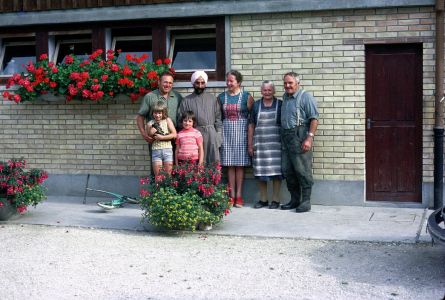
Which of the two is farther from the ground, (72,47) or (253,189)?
(72,47)

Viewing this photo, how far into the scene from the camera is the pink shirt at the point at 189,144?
950 centimetres

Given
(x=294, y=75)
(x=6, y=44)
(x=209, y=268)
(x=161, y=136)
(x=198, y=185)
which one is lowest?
(x=209, y=268)

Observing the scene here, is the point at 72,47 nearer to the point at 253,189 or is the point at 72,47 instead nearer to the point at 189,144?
the point at 189,144

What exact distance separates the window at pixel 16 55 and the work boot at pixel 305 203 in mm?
5157

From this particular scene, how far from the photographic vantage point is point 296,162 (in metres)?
9.59

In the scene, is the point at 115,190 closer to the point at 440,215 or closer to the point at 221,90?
the point at 221,90

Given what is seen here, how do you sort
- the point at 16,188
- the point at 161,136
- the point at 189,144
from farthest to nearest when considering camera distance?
the point at 161,136
the point at 189,144
the point at 16,188

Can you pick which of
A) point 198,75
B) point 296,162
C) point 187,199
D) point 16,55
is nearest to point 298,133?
point 296,162

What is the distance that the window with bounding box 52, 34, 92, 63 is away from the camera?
11.4m

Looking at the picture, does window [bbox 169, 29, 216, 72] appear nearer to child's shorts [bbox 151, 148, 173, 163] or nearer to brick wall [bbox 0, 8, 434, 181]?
brick wall [bbox 0, 8, 434, 181]

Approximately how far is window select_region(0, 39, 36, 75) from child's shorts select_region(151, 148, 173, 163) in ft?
10.8

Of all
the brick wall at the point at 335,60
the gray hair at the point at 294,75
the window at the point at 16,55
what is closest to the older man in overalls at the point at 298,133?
the gray hair at the point at 294,75

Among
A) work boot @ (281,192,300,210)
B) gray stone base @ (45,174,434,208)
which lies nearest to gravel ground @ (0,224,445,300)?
work boot @ (281,192,300,210)

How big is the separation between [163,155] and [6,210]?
2.21m
